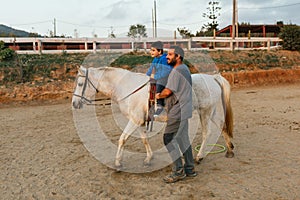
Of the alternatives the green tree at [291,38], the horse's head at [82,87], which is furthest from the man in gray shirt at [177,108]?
the green tree at [291,38]

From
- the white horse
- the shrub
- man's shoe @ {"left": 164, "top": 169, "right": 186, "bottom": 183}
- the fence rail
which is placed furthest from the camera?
the fence rail

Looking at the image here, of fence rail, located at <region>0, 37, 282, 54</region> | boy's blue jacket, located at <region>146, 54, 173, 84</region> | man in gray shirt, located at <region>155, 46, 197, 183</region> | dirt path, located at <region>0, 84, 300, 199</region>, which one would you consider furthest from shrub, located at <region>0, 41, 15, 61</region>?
man in gray shirt, located at <region>155, 46, 197, 183</region>

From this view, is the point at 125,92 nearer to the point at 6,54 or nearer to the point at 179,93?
the point at 179,93

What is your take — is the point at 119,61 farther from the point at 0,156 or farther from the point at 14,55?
the point at 0,156

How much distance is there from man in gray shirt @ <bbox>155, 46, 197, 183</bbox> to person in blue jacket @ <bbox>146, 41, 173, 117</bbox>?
7.1 inches

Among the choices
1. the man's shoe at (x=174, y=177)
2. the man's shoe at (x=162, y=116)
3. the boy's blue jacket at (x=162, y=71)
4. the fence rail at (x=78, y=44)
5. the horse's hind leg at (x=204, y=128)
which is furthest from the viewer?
the fence rail at (x=78, y=44)

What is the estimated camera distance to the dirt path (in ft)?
11.9

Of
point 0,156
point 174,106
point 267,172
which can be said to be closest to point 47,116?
point 0,156

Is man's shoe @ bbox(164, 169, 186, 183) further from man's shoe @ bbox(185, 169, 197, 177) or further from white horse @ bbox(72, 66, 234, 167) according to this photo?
white horse @ bbox(72, 66, 234, 167)

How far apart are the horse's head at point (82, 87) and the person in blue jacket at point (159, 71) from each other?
936mm

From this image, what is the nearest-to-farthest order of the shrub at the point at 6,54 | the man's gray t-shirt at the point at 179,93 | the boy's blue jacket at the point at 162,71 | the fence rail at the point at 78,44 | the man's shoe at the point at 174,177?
the man's gray t-shirt at the point at 179,93 < the man's shoe at the point at 174,177 < the boy's blue jacket at the point at 162,71 < the shrub at the point at 6,54 < the fence rail at the point at 78,44

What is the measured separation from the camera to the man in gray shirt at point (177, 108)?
11.9 feet

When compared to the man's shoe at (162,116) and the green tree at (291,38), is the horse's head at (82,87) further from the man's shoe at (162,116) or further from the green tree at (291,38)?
the green tree at (291,38)

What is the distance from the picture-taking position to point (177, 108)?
372 cm
